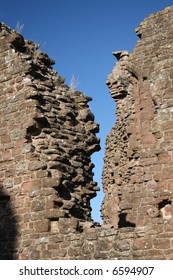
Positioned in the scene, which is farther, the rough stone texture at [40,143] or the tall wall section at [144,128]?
the tall wall section at [144,128]

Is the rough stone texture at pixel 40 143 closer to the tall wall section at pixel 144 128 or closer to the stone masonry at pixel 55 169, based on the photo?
the stone masonry at pixel 55 169

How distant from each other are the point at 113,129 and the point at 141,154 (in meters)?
3.34

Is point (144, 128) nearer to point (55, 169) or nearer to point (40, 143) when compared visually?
point (40, 143)

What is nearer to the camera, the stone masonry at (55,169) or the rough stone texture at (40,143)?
the stone masonry at (55,169)

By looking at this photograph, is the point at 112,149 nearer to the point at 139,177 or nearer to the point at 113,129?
the point at 113,129

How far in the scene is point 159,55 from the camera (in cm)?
1291

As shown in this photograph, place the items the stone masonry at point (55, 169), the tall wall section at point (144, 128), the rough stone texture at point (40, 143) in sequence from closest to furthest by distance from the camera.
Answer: the stone masonry at point (55, 169)
the rough stone texture at point (40, 143)
the tall wall section at point (144, 128)

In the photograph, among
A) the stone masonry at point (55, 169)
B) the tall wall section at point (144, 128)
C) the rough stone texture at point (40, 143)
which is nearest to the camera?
the stone masonry at point (55, 169)

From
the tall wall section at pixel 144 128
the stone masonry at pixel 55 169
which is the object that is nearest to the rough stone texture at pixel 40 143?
the stone masonry at pixel 55 169

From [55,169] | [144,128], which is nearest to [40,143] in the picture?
[55,169]

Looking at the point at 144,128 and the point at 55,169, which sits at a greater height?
the point at 144,128

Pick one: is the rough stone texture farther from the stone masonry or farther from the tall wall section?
the tall wall section

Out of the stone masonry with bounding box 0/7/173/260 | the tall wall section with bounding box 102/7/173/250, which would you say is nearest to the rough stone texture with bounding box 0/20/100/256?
the stone masonry with bounding box 0/7/173/260
